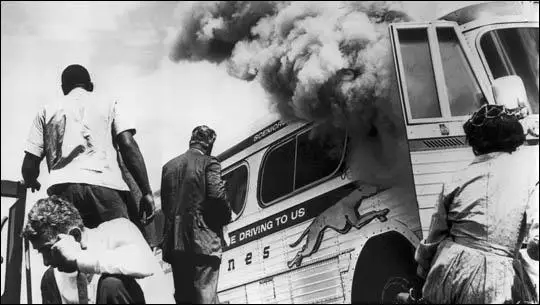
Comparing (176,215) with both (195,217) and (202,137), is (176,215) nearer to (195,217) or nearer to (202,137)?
(195,217)

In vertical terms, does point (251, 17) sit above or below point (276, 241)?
above

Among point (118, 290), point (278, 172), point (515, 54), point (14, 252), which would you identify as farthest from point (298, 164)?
point (14, 252)

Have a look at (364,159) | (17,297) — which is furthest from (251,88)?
(17,297)

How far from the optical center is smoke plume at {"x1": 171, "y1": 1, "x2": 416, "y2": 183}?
186 inches

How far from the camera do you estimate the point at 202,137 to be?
16.3ft

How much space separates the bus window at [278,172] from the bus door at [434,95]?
31.4 inches

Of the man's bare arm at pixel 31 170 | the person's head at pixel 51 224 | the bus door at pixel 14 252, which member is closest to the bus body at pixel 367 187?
the person's head at pixel 51 224

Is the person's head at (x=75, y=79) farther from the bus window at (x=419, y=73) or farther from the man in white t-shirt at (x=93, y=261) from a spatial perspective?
the bus window at (x=419, y=73)

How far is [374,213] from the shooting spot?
4605 millimetres

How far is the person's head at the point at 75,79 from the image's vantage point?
16.9 ft

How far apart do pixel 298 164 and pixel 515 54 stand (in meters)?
1.58

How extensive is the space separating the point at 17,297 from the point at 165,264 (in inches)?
44.1

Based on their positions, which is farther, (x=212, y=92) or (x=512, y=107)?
(x=212, y=92)

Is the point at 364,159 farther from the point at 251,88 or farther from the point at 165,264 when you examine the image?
the point at 165,264
